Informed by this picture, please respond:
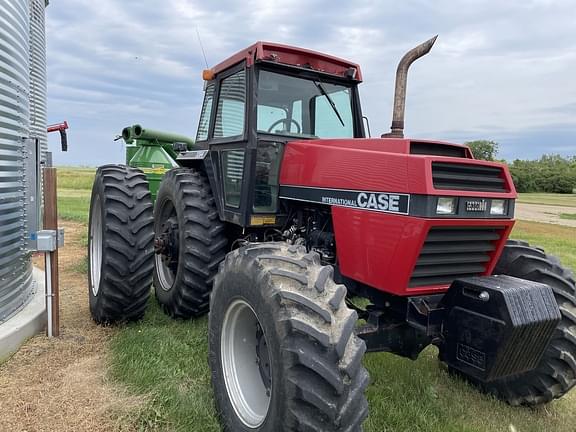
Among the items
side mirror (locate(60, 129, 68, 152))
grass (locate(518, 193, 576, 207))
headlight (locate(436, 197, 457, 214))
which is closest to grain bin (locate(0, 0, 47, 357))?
headlight (locate(436, 197, 457, 214))

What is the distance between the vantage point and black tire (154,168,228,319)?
441 centimetres

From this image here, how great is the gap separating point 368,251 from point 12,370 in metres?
2.80

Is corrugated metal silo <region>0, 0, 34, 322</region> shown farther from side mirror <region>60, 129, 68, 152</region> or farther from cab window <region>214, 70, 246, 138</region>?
side mirror <region>60, 129, 68, 152</region>

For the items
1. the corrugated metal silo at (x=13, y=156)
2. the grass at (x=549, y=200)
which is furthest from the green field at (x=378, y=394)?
the grass at (x=549, y=200)

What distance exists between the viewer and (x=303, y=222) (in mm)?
3914

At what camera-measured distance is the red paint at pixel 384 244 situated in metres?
2.71

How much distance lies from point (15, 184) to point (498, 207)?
3953mm

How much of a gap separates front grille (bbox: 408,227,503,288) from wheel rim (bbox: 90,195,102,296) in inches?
135

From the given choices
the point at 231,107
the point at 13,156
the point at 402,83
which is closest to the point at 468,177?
the point at 402,83

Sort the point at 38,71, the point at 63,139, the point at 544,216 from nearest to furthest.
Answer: the point at 38,71 → the point at 63,139 → the point at 544,216

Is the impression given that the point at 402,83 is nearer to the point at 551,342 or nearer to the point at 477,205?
the point at 477,205

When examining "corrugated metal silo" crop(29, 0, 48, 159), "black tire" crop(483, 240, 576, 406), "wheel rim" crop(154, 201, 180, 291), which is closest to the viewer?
"black tire" crop(483, 240, 576, 406)

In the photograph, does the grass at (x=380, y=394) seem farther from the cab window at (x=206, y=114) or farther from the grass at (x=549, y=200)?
the grass at (x=549, y=200)

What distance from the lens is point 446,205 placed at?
2.70 metres
